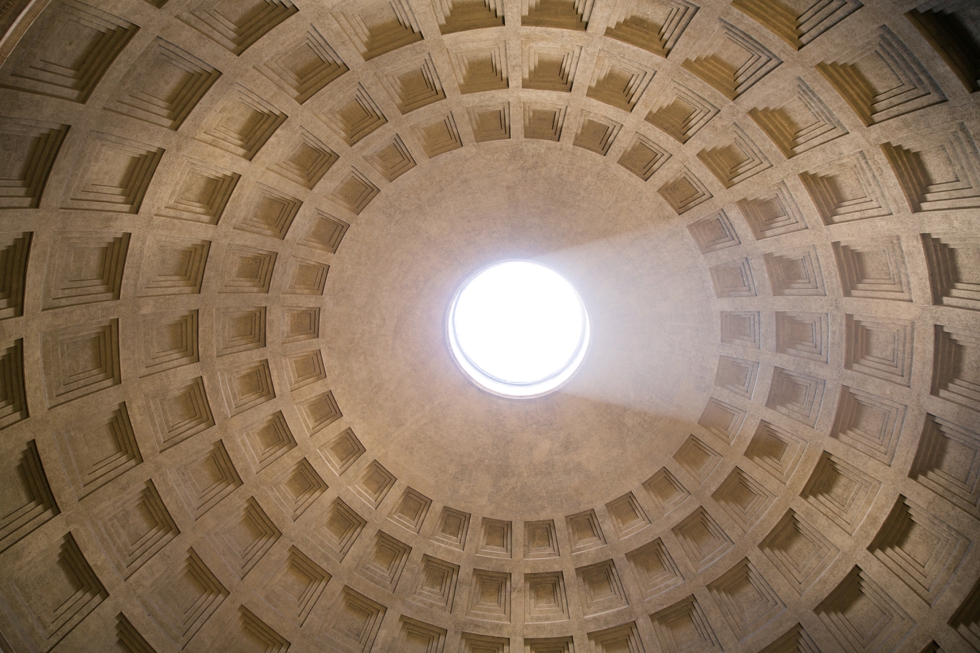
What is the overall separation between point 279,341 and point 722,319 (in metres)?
15.3

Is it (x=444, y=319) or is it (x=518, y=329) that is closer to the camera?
(x=444, y=319)

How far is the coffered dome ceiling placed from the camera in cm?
1448

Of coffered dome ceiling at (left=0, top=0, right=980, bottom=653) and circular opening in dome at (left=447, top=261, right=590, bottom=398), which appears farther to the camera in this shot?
circular opening in dome at (left=447, top=261, right=590, bottom=398)

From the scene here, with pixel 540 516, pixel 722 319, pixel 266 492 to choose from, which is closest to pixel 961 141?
pixel 722 319

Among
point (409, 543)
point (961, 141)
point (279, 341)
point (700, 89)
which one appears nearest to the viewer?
point (961, 141)

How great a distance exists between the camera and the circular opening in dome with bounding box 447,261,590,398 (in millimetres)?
23859

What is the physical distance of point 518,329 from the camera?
94.9 feet

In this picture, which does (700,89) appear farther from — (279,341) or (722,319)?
(279,341)

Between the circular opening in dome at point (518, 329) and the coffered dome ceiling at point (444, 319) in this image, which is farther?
the circular opening in dome at point (518, 329)

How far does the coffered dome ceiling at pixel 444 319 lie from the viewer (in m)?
14.5

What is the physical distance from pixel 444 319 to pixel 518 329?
662 cm

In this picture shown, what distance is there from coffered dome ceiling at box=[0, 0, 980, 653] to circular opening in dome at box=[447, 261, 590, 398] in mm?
930

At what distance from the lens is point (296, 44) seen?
593 inches

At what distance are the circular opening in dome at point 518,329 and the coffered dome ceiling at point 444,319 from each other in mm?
930
